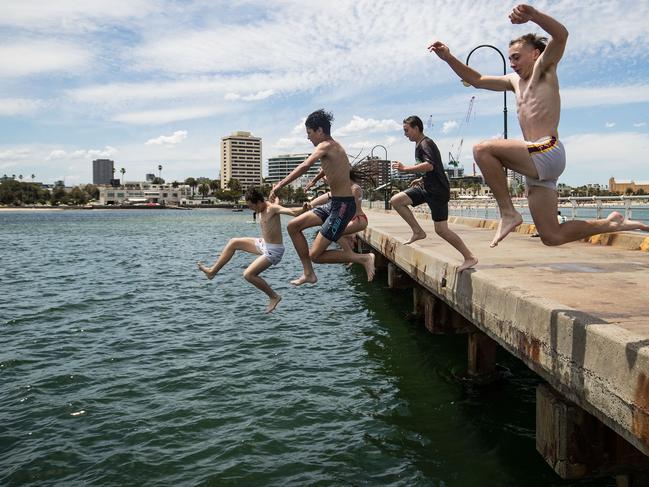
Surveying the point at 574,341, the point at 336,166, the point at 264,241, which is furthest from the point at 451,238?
the point at 574,341

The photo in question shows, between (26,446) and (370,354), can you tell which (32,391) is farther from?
(370,354)

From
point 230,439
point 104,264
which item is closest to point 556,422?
point 230,439

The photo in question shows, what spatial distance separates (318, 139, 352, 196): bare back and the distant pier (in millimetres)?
2166

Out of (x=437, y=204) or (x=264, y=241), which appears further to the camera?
(x=264, y=241)

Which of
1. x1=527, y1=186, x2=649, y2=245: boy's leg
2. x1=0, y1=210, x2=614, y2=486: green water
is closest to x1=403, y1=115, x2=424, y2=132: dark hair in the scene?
x1=527, y1=186, x2=649, y2=245: boy's leg

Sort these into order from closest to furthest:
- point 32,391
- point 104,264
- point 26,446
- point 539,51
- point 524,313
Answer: point 539,51 < point 524,313 < point 26,446 < point 32,391 < point 104,264

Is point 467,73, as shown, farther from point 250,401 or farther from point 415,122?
point 250,401

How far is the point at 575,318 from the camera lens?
4.88 meters

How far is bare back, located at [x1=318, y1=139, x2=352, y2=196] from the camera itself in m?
6.84

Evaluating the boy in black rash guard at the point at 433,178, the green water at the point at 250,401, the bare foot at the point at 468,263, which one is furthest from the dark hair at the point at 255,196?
the green water at the point at 250,401

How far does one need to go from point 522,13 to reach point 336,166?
2.88m

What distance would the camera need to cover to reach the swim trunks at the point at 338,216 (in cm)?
720

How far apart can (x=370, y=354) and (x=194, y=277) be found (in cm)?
1571

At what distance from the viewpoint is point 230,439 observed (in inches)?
353
